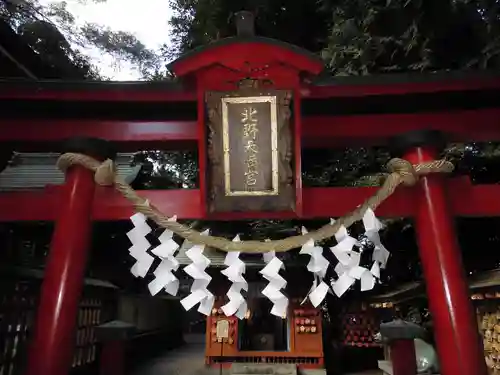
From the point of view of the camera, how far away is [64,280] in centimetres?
318

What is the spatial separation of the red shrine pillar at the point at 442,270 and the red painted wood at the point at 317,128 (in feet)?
0.78

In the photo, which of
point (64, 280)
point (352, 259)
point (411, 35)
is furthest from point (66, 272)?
point (411, 35)

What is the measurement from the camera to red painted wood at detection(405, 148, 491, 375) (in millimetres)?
3049

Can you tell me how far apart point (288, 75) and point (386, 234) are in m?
6.65

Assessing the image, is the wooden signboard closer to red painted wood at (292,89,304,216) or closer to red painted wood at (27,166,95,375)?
red painted wood at (292,89,304,216)

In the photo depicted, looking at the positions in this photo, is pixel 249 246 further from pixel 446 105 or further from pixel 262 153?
pixel 446 105

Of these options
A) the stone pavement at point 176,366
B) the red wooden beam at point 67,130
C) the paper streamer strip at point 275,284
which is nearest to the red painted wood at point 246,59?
the red wooden beam at point 67,130

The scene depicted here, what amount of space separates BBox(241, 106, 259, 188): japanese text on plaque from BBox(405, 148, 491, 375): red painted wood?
1.35m

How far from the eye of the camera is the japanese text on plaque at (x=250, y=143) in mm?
3383

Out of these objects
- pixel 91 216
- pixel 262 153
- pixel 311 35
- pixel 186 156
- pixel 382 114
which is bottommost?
pixel 91 216

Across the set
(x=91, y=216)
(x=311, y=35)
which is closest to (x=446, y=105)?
(x=91, y=216)

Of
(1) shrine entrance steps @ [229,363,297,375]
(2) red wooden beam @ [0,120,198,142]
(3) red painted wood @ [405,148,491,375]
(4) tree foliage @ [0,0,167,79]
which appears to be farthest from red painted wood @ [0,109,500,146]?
(1) shrine entrance steps @ [229,363,297,375]

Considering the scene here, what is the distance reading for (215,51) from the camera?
3.19 meters

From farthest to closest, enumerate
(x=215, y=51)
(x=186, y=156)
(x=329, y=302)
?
(x=186, y=156), (x=329, y=302), (x=215, y=51)
